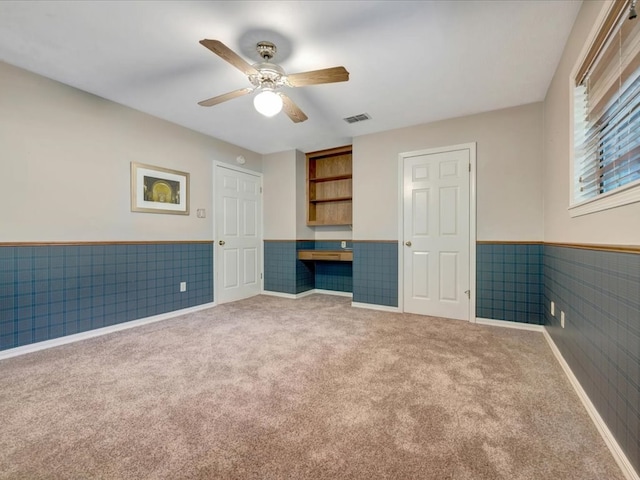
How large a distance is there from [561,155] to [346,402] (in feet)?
8.18

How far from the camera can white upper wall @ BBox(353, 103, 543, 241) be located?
2.97 meters

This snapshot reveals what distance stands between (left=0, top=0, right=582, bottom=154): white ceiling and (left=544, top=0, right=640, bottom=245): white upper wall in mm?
132

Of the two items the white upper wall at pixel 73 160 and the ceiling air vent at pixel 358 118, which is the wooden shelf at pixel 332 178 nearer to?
the ceiling air vent at pixel 358 118

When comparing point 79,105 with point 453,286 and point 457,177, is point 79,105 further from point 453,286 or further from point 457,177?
point 453,286

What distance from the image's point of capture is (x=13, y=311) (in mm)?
2344

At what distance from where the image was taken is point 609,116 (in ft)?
4.87

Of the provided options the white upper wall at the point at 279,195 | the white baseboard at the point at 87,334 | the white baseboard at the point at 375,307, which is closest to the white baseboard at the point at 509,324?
the white baseboard at the point at 375,307

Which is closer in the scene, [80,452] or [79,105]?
[80,452]

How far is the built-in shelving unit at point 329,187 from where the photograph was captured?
15.3 feet

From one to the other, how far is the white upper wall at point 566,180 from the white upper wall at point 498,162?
14 centimetres

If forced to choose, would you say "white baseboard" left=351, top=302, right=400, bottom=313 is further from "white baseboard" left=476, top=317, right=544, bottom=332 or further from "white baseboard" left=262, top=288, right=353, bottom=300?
"white baseboard" left=476, top=317, right=544, bottom=332

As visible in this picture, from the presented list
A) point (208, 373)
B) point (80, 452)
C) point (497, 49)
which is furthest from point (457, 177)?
point (80, 452)

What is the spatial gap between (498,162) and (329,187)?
8.28 ft

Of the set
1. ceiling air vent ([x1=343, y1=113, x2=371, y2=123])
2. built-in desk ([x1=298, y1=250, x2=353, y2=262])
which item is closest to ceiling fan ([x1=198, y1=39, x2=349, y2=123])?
ceiling air vent ([x1=343, y1=113, x2=371, y2=123])
